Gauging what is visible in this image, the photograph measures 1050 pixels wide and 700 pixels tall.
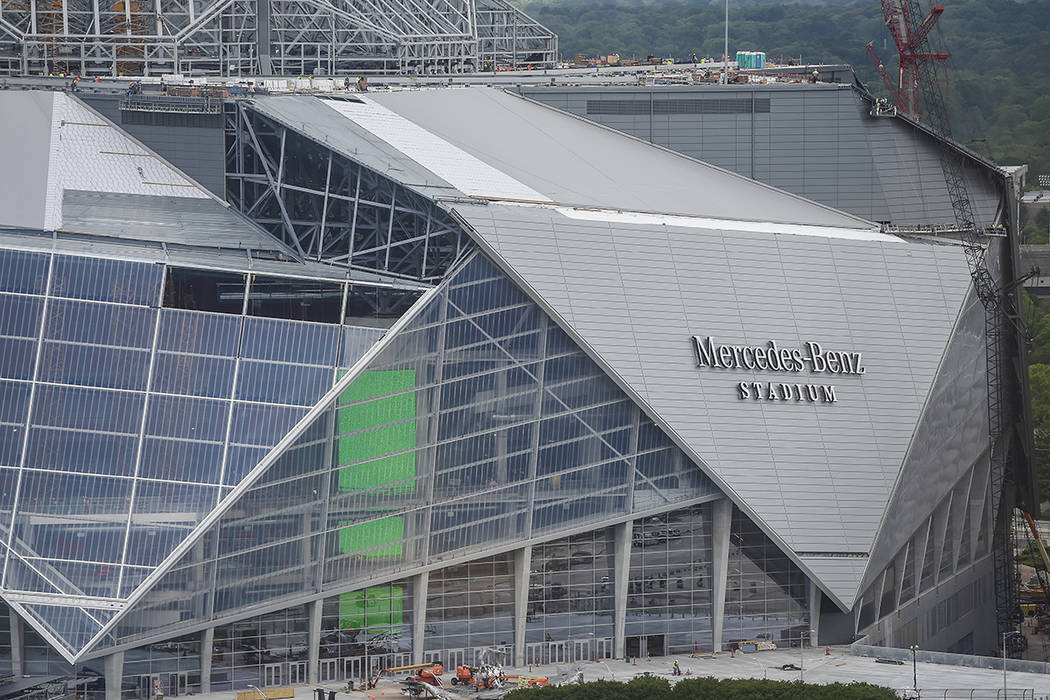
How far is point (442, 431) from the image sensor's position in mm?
111875

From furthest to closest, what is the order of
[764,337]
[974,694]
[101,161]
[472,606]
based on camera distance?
[101,161] → [764,337] → [472,606] → [974,694]

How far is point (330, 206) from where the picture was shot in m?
121

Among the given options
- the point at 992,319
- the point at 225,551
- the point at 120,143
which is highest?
the point at 120,143

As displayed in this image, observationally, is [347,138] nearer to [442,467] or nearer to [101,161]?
[101,161]

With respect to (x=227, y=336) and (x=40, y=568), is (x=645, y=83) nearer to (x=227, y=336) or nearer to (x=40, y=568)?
(x=227, y=336)

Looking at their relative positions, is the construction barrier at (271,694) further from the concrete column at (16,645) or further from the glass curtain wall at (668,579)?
the glass curtain wall at (668,579)

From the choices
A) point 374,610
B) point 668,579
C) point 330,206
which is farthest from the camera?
point 330,206

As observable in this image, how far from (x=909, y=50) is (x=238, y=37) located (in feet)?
177

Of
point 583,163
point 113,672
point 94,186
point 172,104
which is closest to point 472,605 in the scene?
point 113,672

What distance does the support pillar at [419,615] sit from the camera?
11281 cm

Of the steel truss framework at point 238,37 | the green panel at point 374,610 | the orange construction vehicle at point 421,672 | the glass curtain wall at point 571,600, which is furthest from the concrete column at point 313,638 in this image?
the steel truss framework at point 238,37

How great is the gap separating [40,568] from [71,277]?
15.6 m

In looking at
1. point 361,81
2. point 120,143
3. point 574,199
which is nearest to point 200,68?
point 361,81

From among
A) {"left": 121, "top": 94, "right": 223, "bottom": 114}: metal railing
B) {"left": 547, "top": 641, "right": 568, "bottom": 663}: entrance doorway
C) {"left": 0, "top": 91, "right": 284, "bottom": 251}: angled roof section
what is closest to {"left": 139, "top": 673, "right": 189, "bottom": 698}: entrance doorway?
{"left": 547, "top": 641, "right": 568, "bottom": 663}: entrance doorway
